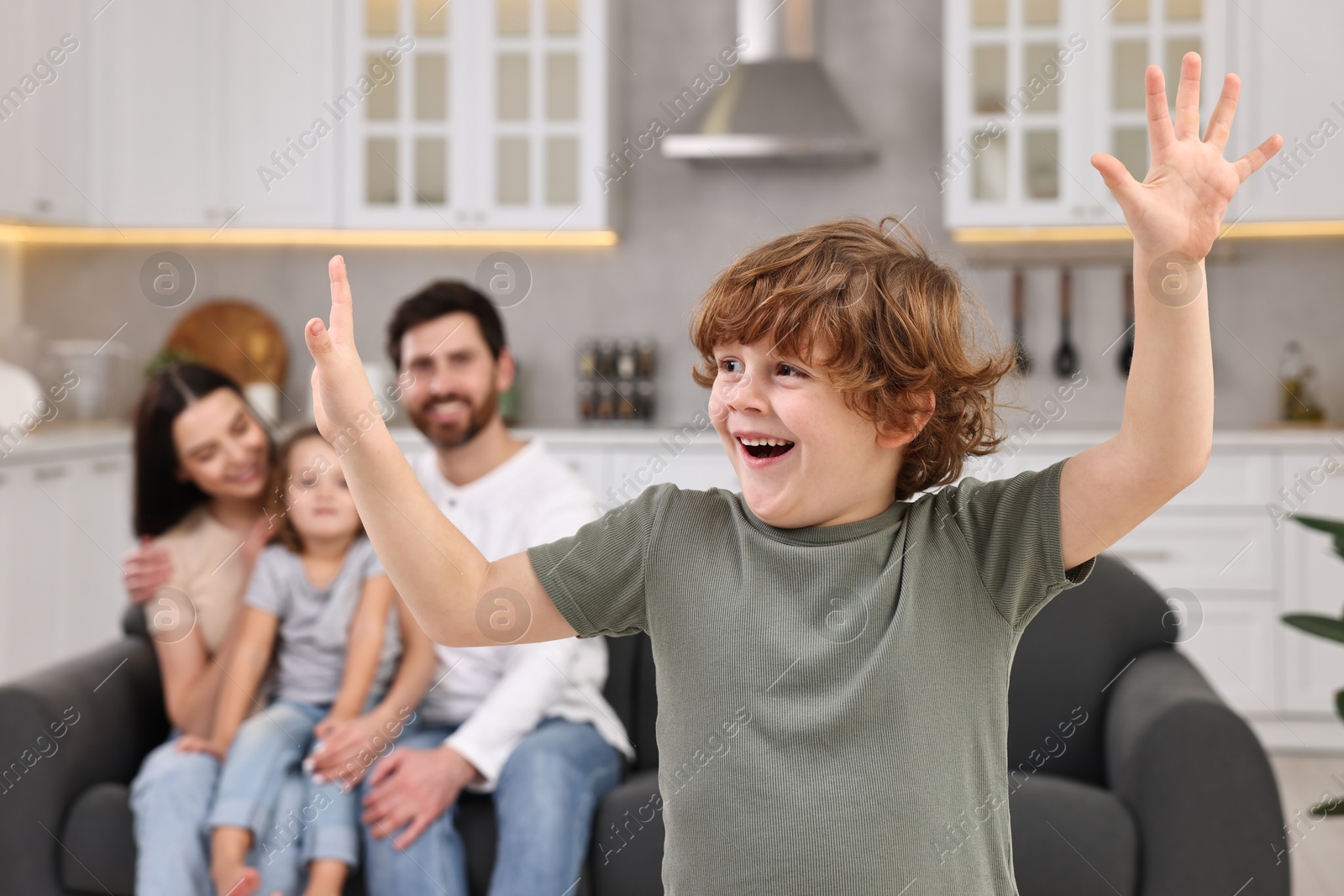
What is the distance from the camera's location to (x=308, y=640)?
1758 mm

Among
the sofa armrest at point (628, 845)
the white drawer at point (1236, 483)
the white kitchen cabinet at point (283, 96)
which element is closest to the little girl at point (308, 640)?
the sofa armrest at point (628, 845)

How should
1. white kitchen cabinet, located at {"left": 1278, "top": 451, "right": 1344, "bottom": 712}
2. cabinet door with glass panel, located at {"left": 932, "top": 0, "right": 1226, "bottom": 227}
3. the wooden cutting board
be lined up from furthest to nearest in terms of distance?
the wooden cutting board, cabinet door with glass panel, located at {"left": 932, "top": 0, "right": 1226, "bottom": 227}, white kitchen cabinet, located at {"left": 1278, "top": 451, "right": 1344, "bottom": 712}

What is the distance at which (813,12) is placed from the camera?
138 inches

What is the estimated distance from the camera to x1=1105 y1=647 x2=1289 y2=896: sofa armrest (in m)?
1.38

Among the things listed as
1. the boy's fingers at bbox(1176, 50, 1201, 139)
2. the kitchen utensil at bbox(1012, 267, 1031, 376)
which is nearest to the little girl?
the boy's fingers at bbox(1176, 50, 1201, 139)

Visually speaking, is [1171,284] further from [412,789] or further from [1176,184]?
[412,789]

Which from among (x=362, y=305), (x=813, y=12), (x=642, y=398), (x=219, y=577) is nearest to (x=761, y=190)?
(x=813, y=12)

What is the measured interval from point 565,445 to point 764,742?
8.55ft

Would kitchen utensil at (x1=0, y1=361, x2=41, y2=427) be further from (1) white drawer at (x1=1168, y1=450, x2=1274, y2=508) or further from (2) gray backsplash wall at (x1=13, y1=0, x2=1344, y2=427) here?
(1) white drawer at (x1=1168, y1=450, x2=1274, y2=508)

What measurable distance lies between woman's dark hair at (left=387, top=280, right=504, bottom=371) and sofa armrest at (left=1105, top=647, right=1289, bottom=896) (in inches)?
45.6

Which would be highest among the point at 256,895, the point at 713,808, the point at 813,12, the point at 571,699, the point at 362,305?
the point at 813,12

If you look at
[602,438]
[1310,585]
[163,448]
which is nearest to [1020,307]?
[1310,585]

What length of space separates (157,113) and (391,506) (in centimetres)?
327

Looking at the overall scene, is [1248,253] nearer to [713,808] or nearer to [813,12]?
[813,12]
